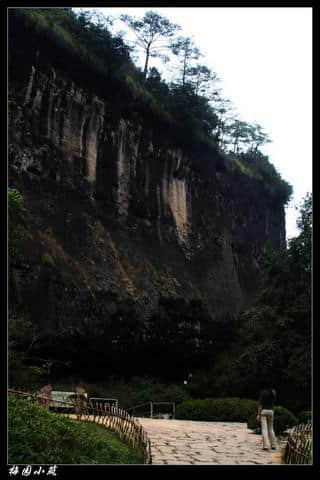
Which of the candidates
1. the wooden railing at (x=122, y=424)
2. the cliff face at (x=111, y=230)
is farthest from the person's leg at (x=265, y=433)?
the cliff face at (x=111, y=230)

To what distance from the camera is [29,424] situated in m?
6.55

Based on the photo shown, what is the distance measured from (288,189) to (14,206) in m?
24.5

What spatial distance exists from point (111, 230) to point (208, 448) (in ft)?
50.5

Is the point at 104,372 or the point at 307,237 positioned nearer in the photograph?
the point at 307,237

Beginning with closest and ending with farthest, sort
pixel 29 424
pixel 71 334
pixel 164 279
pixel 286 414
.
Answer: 1. pixel 29 424
2. pixel 286 414
3. pixel 71 334
4. pixel 164 279

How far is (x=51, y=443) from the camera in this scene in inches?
248

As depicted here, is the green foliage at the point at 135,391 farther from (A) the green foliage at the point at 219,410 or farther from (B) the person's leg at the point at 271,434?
(B) the person's leg at the point at 271,434

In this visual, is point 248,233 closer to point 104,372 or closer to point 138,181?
point 138,181

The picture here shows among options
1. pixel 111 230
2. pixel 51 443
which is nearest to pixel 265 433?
pixel 51 443

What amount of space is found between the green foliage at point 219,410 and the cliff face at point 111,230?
515cm

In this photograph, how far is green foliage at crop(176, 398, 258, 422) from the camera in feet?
54.9

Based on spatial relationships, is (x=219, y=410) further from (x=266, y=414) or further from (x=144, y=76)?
(x=144, y=76)

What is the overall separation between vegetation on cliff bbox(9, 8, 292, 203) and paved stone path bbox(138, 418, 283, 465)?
16674mm
